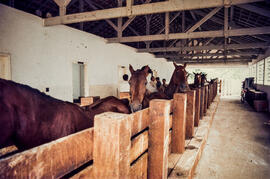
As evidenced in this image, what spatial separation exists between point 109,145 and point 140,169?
31.5 inches

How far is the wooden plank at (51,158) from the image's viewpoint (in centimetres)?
54

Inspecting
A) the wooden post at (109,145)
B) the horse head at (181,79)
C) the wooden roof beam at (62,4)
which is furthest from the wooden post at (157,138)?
→ the wooden roof beam at (62,4)

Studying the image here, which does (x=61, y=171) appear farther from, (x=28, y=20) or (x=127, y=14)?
(x=28, y=20)

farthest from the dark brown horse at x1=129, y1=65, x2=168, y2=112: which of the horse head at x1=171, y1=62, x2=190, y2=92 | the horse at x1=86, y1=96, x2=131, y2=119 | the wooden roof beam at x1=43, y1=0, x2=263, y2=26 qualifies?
the horse head at x1=171, y1=62, x2=190, y2=92

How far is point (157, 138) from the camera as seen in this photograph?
1617 millimetres

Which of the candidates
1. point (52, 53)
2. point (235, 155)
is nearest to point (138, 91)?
point (235, 155)

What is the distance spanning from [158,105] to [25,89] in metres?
1.11

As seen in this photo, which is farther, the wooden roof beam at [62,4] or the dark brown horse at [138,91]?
the wooden roof beam at [62,4]

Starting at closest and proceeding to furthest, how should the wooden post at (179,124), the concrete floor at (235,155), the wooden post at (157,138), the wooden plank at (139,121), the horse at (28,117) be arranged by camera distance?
the horse at (28,117) → the wooden plank at (139,121) → the wooden post at (157,138) → the wooden post at (179,124) → the concrete floor at (235,155)

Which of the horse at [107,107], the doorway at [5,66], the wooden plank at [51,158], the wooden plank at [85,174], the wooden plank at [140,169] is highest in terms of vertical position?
the doorway at [5,66]

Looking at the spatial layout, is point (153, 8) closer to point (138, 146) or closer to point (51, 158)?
point (138, 146)

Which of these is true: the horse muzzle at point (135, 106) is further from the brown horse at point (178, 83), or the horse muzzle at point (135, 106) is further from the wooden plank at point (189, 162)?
the brown horse at point (178, 83)

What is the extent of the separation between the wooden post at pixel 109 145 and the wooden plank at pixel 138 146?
16.5 inches

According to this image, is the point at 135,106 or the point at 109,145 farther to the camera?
the point at 135,106
